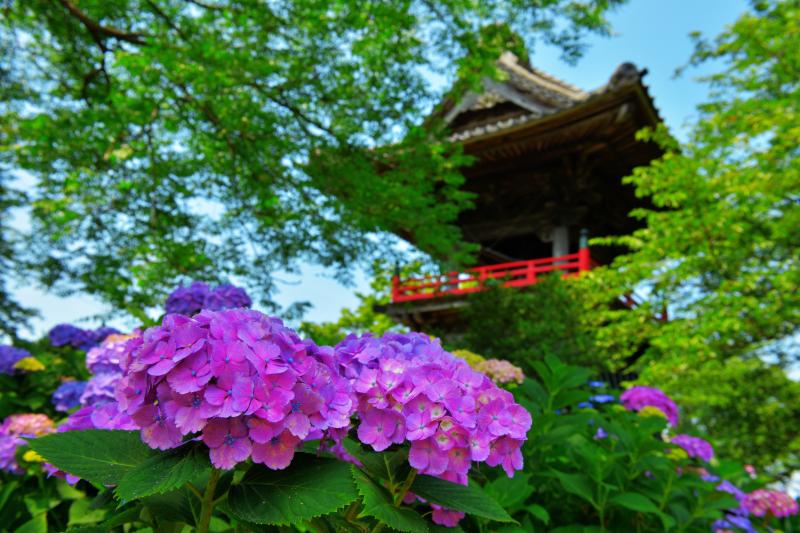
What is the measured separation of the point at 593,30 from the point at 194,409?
17.7 ft

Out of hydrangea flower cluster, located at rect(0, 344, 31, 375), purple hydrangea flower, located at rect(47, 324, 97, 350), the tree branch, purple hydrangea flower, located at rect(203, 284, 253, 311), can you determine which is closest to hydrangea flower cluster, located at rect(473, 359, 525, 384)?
purple hydrangea flower, located at rect(203, 284, 253, 311)

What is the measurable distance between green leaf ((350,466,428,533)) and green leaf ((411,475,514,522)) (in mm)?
45

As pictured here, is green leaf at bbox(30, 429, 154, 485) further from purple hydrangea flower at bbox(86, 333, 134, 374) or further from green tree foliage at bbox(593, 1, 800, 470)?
green tree foliage at bbox(593, 1, 800, 470)

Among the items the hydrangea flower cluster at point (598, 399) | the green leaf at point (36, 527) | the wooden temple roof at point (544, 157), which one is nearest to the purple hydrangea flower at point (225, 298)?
the green leaf at point (36, 527)

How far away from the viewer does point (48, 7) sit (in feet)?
17.2

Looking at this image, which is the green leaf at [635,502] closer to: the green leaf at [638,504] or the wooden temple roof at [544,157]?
the green leaf at [638,504]

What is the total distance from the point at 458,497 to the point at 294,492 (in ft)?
0.91

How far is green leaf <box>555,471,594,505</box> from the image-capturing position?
1.68 m

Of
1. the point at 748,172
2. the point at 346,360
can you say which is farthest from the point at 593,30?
the point at 346,360

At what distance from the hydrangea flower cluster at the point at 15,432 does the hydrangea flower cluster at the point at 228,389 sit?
163cm

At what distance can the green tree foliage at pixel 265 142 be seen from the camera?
4664mm

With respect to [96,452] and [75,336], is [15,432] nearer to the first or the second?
[75,336]

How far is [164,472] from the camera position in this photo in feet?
2.79

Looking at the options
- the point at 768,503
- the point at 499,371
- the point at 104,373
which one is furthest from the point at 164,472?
the point at 768,503
